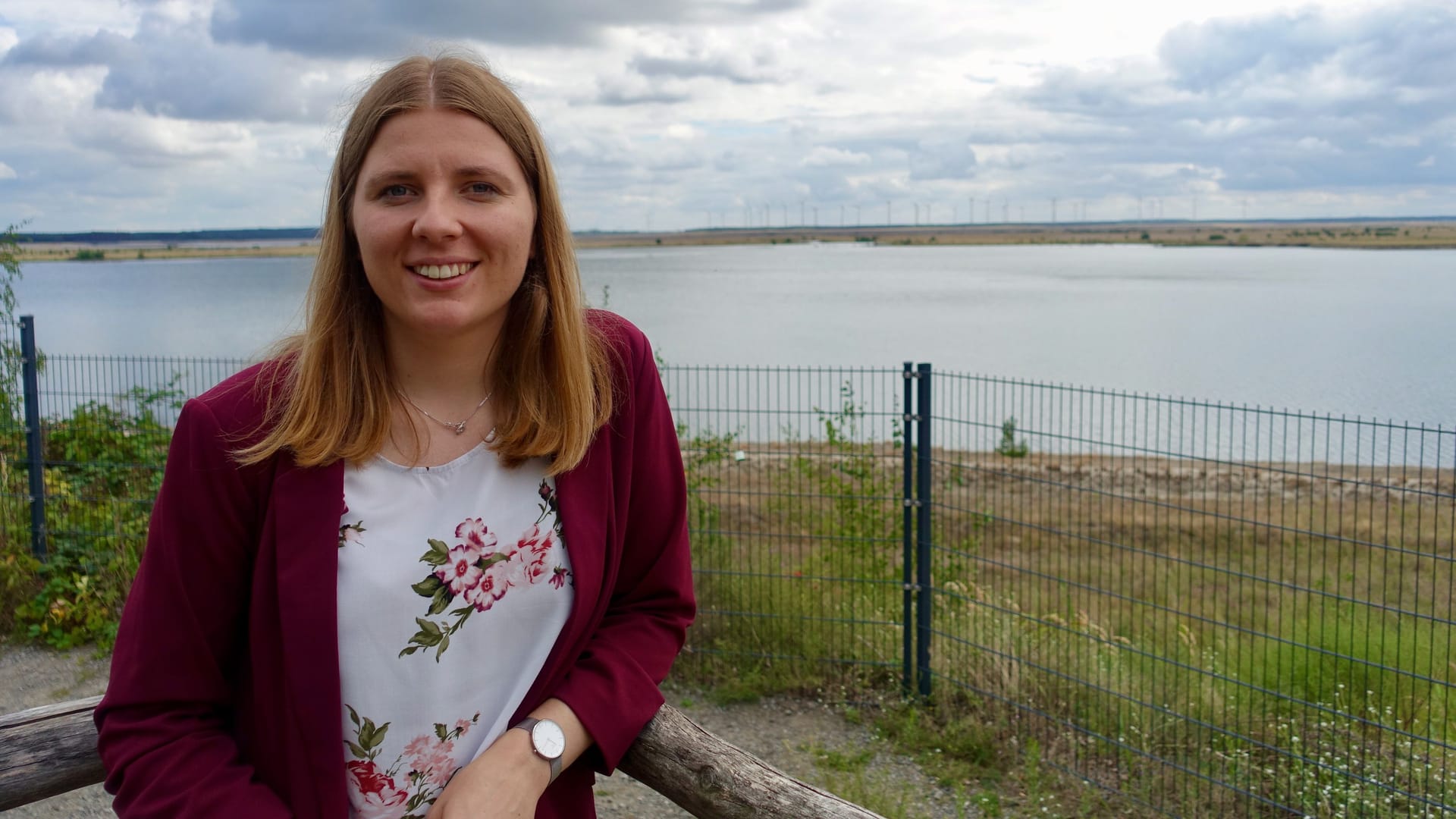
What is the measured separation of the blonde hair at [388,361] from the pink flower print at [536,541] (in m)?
0.10

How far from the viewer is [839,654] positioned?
600cm

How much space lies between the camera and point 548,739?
1615 mm

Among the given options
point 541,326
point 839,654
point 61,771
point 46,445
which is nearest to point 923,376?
point 839,654

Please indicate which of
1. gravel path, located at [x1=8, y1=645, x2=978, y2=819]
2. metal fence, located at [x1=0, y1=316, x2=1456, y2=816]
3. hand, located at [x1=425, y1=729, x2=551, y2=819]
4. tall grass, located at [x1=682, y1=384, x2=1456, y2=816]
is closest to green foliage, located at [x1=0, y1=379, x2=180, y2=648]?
metal fence, located at [x1=0, y1=316, x2=1456, y2=816]

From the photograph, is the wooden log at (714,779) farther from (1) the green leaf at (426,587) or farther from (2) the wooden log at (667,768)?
(1) the green leaf at (426,587)

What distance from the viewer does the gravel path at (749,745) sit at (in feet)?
15.4

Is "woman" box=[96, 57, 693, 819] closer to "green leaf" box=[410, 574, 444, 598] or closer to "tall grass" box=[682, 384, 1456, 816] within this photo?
"green leaf" box=[410, 574, 444, 598]

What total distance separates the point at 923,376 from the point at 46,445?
22.7 ft

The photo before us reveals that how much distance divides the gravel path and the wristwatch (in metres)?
3.11

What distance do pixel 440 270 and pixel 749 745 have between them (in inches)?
165

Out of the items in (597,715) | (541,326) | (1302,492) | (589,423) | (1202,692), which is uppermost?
(541,326)

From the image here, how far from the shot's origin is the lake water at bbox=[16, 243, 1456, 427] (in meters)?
24.5

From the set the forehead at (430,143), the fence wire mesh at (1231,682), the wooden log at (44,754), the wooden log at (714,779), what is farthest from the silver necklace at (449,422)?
the fence wire mesh at (1231,682)

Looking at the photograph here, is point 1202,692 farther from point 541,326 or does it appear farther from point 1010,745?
point 541,326
